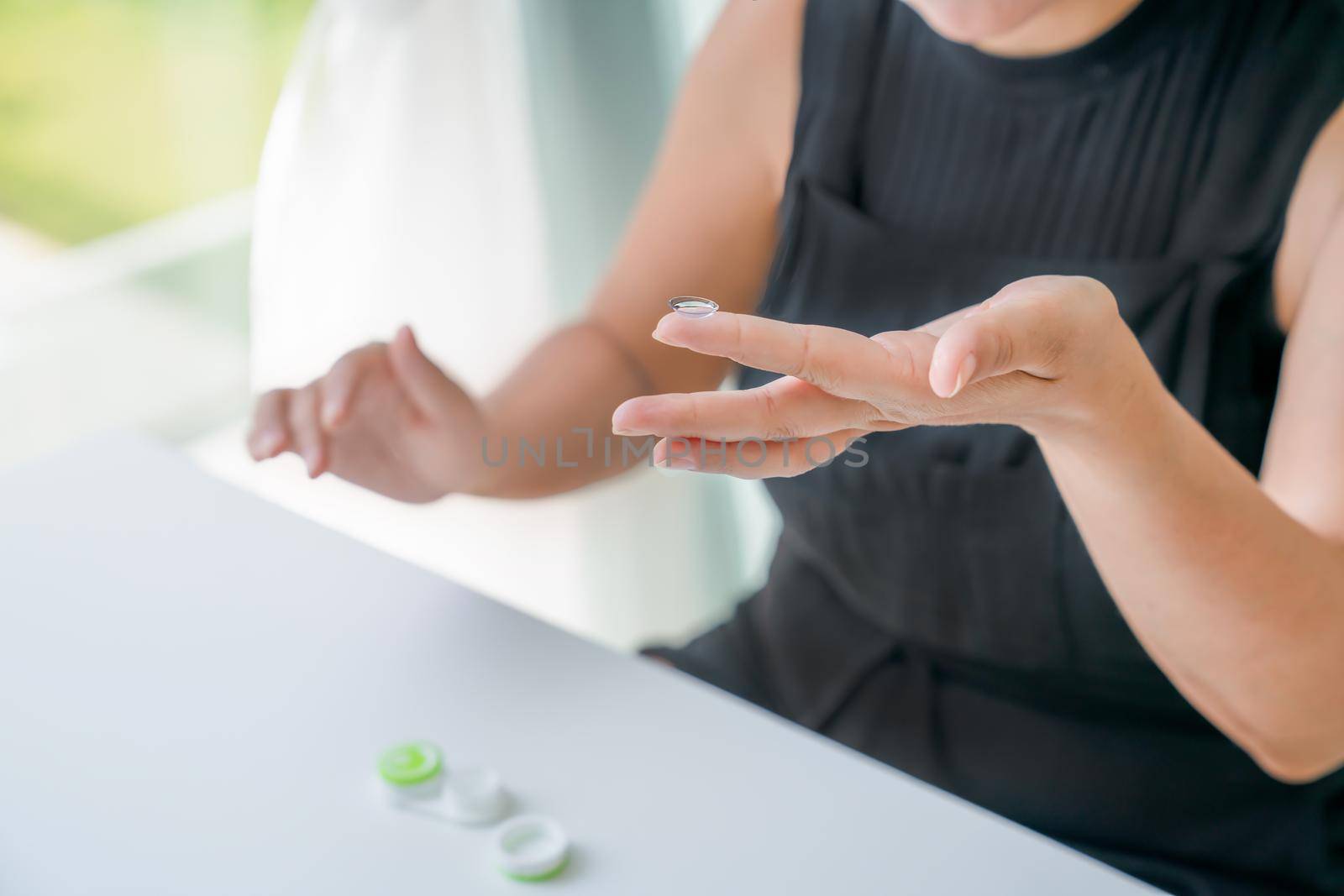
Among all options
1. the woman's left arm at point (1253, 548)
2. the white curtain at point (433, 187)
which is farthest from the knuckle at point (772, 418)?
the white curtain at point (433, 187)

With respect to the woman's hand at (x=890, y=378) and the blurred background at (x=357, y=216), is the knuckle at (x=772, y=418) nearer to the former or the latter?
the woman's hand at (x=890, y=378)

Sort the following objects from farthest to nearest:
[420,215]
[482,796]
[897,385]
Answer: [420,215]
[482,796]
[897,385]

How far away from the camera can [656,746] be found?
40 centimetres

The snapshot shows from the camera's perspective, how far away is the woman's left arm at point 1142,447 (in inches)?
10.4

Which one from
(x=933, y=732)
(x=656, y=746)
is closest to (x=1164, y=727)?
(x=933, y=732)

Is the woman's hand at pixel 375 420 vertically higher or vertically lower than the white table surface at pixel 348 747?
higher

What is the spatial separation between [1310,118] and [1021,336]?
0.19 m

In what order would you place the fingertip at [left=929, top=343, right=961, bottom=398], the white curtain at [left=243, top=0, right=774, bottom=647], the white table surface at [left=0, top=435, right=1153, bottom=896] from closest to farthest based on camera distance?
the fingertip at [left=929, top=343, right=961, bottom=398] < the white table surface at [left=0, top=435, right=1153, bottom=896] < the white curtain at [left=243, top=0, right=774, bottom=647]

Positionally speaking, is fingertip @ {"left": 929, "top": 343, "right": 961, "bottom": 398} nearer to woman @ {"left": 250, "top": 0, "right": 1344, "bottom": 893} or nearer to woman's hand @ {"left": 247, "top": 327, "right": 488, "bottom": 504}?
woman @ {"left": 250, "top": 0, "right": 1344, "bottom": 893}

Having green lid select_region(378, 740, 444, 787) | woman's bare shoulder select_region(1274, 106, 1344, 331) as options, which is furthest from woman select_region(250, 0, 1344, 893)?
green lid select_region(378, 740, 444, 787)

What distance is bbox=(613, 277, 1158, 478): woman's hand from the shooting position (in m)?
0.25

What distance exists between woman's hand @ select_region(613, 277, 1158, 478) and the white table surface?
12cm

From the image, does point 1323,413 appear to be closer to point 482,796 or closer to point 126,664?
point 482,796

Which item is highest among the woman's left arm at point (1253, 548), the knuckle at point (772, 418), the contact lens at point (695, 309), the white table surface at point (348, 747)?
the contact lens at point (695, 309)
